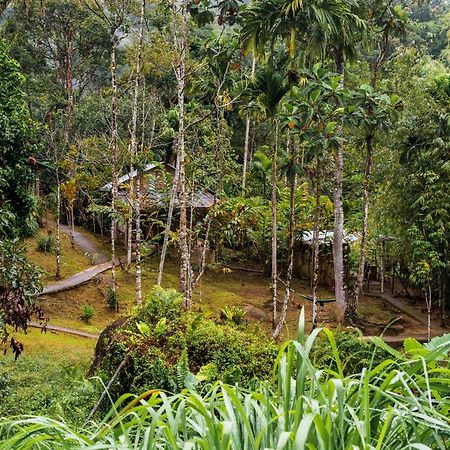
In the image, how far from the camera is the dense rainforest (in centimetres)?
137

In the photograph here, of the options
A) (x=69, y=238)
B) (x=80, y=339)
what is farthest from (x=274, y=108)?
(x=69, y=238)

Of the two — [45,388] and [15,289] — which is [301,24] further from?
[45,388]

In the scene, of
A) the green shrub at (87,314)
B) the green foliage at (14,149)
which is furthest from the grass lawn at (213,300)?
the green foliage at (14,149)

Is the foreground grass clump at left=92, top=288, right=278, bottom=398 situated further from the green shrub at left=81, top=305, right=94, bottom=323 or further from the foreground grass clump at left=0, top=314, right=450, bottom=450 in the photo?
the green shrub at left=81, top=305, right=94, bottom=323

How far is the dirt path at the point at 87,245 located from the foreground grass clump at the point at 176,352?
13066mm

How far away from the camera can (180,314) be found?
18.8 feet

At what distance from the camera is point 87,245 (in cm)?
2012

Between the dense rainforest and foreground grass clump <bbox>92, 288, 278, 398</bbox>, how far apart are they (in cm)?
2

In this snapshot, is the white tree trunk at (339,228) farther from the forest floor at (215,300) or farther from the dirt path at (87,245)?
the dirt path at (87,245)

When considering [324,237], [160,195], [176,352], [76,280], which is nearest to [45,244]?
[76,280]

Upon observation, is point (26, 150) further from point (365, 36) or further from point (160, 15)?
point (160, 15)

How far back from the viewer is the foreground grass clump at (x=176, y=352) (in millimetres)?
4980

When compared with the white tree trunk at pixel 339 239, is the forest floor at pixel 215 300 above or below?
below

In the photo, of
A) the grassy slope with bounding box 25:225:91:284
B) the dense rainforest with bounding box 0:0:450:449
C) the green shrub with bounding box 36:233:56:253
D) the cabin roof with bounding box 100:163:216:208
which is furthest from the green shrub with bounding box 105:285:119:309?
the green shrub with bounding box 36:233:56:253
